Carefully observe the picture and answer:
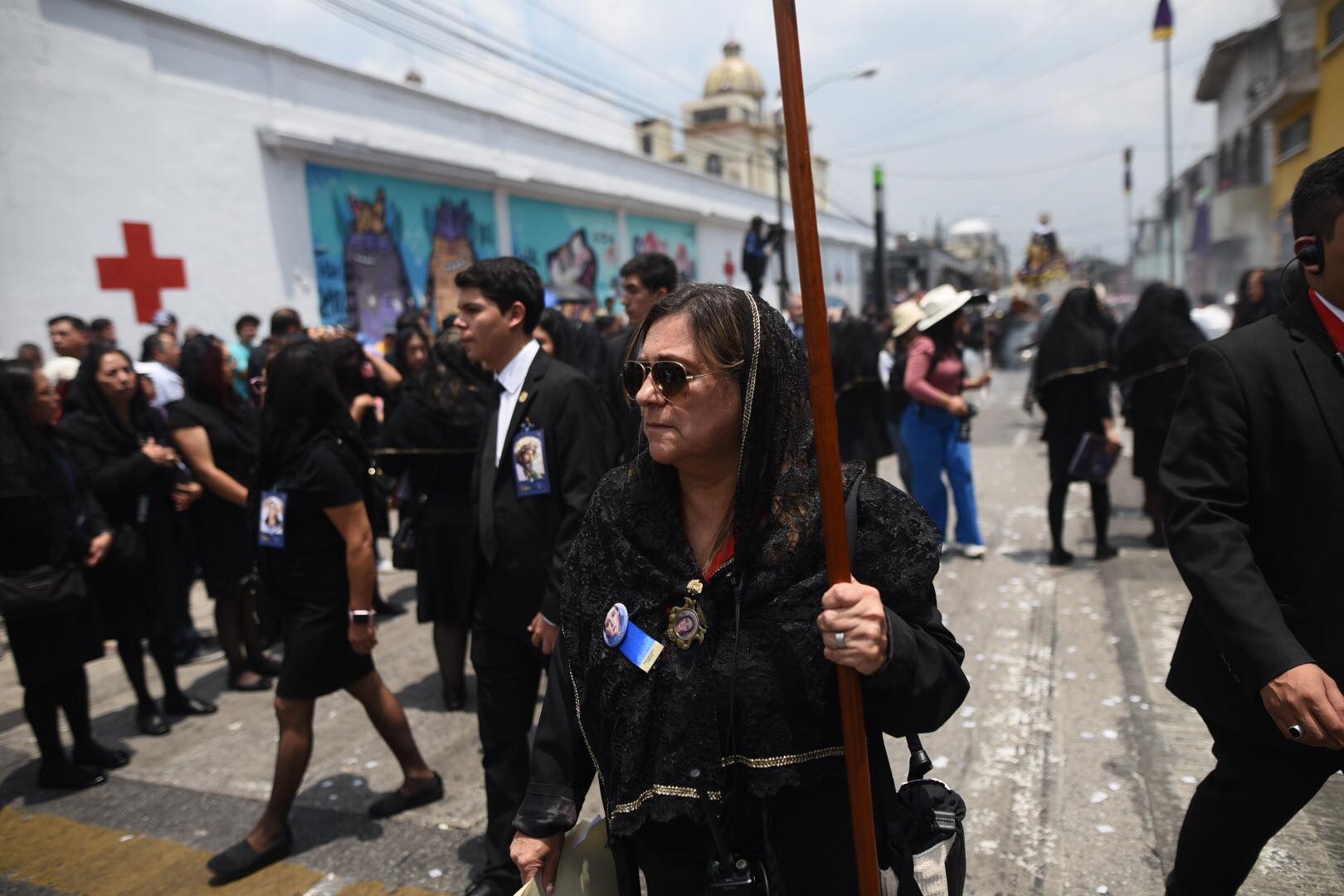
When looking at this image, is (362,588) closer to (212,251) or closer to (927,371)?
(927,371)

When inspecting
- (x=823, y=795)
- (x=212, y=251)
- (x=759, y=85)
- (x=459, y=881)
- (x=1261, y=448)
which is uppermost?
(x=759, y=85)

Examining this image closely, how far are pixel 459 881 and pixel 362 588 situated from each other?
1.11 meters

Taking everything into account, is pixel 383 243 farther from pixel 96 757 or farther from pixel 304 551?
pixel 304 551

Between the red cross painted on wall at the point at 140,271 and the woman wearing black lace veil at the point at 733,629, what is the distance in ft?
34.7

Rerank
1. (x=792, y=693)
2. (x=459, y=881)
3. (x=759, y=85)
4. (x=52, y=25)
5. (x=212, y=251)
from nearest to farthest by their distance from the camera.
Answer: (x=792, y=693) < (x=459, y=881) < (x=52, y=25) < (x=212, y=251) < (x=759, y=85)

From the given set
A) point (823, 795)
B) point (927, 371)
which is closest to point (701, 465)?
point (823, 795)

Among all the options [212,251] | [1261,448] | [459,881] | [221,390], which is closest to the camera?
[1261,448]

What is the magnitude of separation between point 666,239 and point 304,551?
23.2m

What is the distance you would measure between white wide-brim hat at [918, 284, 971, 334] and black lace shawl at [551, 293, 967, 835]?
478 cm

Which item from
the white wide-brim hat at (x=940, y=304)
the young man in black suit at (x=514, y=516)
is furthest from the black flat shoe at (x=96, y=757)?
the white wide-brim hat at (x=940, y=304)

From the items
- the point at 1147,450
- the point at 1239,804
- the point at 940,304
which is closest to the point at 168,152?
the point at 940,304

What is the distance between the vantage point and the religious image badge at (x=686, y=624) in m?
1.68

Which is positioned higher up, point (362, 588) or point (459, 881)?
point (362, 588)

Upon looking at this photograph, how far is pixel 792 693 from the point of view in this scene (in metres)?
1.64
